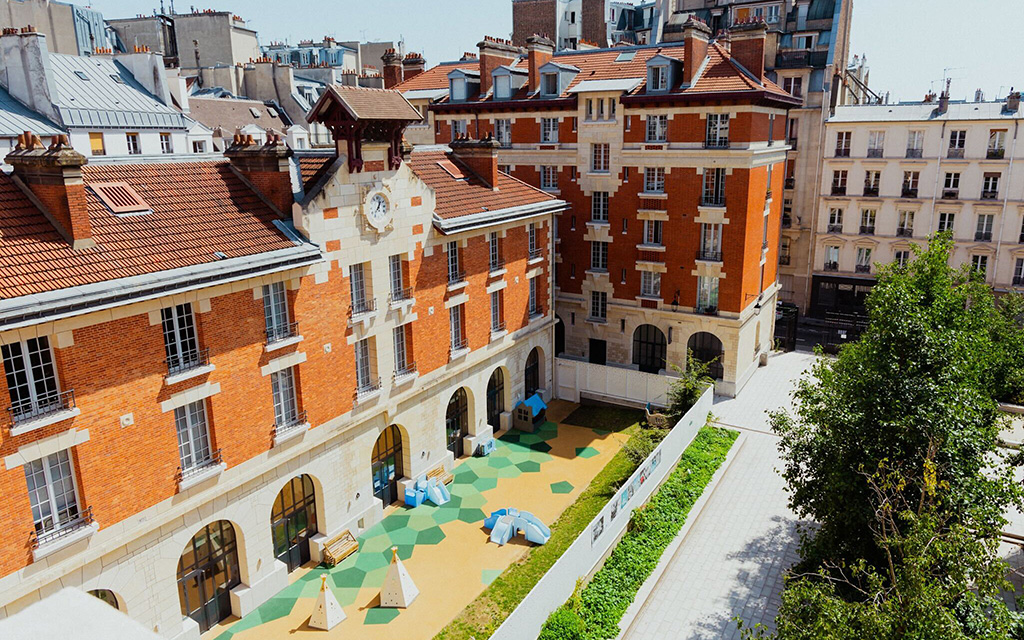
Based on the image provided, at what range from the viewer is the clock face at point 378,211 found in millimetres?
26750

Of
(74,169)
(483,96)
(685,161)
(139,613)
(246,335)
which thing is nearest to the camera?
(74,169)

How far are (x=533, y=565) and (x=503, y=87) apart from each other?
30.2m

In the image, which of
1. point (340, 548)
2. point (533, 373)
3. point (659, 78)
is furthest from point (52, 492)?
point (659, 78)

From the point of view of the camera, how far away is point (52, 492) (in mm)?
18219

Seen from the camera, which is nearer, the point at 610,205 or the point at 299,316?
the point at 299,316

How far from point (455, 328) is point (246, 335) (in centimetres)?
1178

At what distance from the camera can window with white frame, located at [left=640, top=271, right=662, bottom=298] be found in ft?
138

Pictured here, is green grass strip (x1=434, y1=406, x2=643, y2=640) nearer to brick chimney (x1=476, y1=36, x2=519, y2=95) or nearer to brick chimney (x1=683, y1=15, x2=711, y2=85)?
brick chimney (x1=683, y1=15, x2=711, y2=85)

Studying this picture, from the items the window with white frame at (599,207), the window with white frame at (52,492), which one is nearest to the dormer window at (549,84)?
the window with white frame at (599,207)

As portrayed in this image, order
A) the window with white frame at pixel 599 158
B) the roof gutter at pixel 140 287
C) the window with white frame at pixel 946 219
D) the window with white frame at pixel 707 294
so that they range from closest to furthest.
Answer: the roof gutter at pixel 140 287
the window with white frame at pixel 707 294
the window with white frame at pixel 599 158
the window with white frame at pixel 946 219

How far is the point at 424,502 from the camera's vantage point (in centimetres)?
3080

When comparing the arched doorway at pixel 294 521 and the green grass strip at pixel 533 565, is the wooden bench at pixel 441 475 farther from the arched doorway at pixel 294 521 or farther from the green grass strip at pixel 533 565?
the arched doorway at pixel 294 521

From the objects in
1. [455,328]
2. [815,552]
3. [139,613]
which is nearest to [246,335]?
[139,613]

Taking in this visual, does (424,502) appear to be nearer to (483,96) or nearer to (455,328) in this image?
(455,328)
